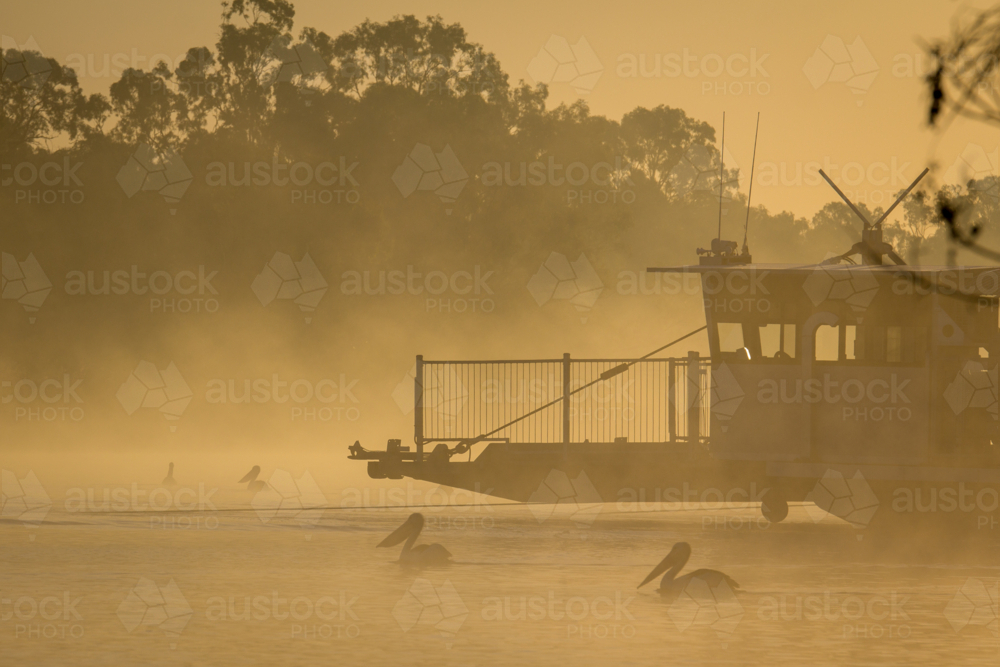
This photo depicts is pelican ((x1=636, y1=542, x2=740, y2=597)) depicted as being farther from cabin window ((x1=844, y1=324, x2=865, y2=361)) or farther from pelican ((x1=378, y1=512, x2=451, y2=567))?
cabin window ((x1=844, y1=324, x2=865, y2=361))

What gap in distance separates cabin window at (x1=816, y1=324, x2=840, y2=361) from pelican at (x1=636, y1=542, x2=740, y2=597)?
7067mm

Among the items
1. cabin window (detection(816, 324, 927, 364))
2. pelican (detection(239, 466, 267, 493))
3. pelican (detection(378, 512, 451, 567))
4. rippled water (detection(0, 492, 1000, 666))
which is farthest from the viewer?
pelican (detection(239, 466, 267, 493))

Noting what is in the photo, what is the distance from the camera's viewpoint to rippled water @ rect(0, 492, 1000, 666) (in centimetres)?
1489

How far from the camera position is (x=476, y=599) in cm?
1814

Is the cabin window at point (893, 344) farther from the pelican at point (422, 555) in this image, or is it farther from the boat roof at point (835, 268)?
the pelican at point (422, 555)

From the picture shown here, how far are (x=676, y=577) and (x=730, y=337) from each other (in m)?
7.77

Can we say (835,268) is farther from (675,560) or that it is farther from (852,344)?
(675,560)

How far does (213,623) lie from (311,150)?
166 ft

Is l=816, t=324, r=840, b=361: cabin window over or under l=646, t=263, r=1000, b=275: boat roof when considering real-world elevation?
under

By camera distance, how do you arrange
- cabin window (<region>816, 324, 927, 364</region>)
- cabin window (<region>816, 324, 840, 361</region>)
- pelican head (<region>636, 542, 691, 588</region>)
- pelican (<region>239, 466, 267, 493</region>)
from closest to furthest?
pelican head (<region>636, 542, 691, 588</region>) → cabin window (<region>816, 324, 927, 364</region>) → cabin window (<region>816, 324, 840, 361</region>) → pelican (<region>239, 466, 267, 493</region>)

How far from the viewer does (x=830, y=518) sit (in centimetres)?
2975

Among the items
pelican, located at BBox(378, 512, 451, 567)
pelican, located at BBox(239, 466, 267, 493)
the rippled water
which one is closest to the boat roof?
the rippled water

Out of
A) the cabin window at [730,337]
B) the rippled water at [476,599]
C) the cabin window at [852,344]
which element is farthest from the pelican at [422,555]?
the cabin window at [852,344]

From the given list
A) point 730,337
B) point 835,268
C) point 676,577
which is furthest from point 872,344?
point 676,577
